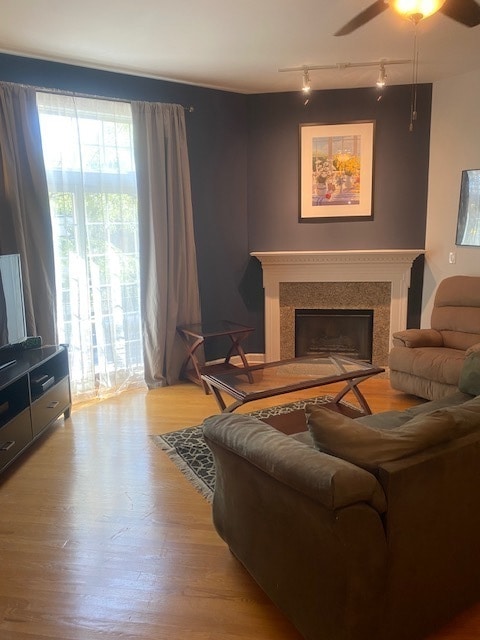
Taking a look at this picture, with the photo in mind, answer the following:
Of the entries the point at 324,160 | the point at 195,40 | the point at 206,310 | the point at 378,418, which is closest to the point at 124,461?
the point at 378,418

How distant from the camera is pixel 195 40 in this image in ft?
11.8

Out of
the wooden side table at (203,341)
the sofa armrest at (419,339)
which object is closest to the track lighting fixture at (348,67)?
the sofa armrest at (419,339)

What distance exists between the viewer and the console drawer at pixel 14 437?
2.91 meters

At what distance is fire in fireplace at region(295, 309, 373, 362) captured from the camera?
524cm

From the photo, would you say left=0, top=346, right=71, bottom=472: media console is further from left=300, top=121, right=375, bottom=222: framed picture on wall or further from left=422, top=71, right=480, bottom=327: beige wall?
left=422, top=71, right=480, bottom=327: beige wall

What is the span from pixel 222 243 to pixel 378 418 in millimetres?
2900

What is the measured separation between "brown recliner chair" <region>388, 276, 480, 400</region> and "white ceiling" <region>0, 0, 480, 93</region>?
1928 millimetres

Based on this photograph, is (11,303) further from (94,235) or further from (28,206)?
(94,235)

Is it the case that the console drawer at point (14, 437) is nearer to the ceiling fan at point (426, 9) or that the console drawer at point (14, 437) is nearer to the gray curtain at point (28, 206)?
the gray curtain at point (28, 206)

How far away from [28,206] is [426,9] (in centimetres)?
298

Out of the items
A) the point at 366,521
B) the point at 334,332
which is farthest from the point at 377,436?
the point at 334,332

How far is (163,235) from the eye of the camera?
14.9 feet

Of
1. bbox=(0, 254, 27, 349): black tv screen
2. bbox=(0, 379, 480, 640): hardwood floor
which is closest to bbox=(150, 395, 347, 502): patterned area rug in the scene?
bbox=(0, 379, 480, 640): hardwood floor

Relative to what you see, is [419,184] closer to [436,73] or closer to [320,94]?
[436,73]
